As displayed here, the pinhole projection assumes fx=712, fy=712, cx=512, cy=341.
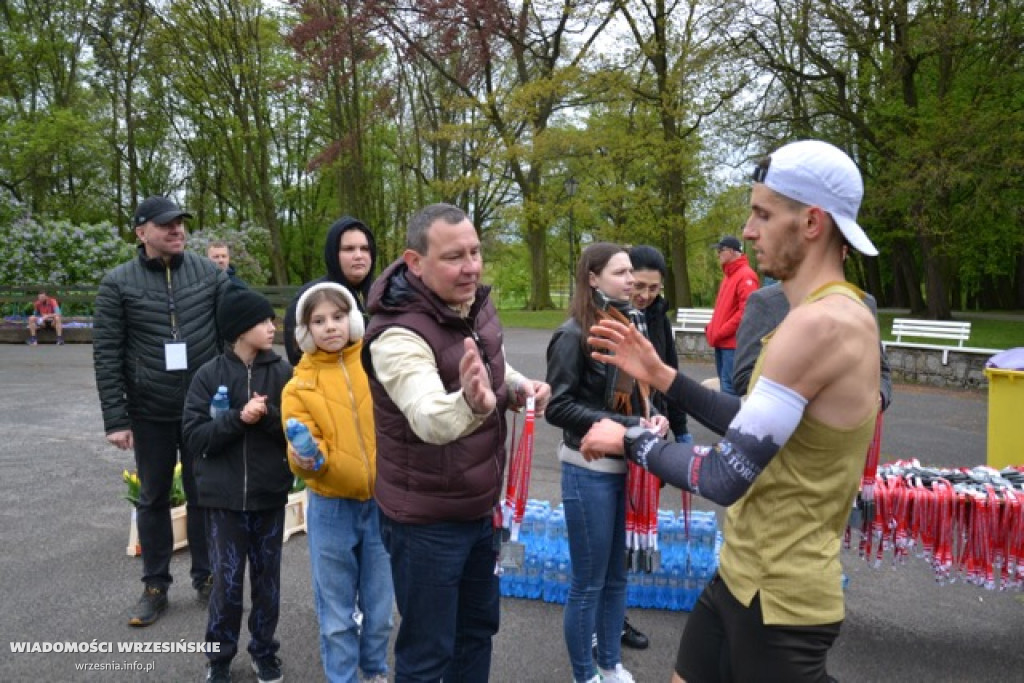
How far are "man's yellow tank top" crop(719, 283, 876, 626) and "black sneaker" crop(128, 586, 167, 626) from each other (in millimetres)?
3339

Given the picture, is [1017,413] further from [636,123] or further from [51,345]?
[51,345]

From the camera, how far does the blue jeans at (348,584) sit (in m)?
3.01

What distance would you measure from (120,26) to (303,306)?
31.2 m

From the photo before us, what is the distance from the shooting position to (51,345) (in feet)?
59.8

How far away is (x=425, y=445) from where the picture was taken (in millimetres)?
2188

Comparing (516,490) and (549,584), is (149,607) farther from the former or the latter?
(516,490)

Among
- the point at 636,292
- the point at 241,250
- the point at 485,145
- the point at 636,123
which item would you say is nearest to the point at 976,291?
the point at 636,123

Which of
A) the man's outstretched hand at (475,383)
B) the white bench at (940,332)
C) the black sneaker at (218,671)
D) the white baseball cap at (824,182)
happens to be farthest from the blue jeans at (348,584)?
the white bench at (940,332)

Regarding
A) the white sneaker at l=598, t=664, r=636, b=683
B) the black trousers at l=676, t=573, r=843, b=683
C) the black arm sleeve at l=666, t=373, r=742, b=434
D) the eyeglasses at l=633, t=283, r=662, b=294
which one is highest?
the eyeglasses at l=633, t=283, r=662, b=294

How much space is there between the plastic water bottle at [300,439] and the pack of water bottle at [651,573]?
5.47ft

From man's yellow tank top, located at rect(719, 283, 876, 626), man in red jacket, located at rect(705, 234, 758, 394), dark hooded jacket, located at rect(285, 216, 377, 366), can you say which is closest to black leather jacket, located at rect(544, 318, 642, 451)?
dark hooded jacket, located at rect(285, 216, 377, 366)

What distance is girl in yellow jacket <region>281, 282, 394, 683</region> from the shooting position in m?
3.00

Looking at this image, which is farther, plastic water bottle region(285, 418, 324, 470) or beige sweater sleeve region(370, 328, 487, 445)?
plastic water bottle region(285, 418, 324, 470)

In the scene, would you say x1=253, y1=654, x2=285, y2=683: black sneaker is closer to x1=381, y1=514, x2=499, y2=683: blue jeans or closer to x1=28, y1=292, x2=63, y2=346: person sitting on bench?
x1=381, y1=514, x2=499, y2=683: blue jeans
